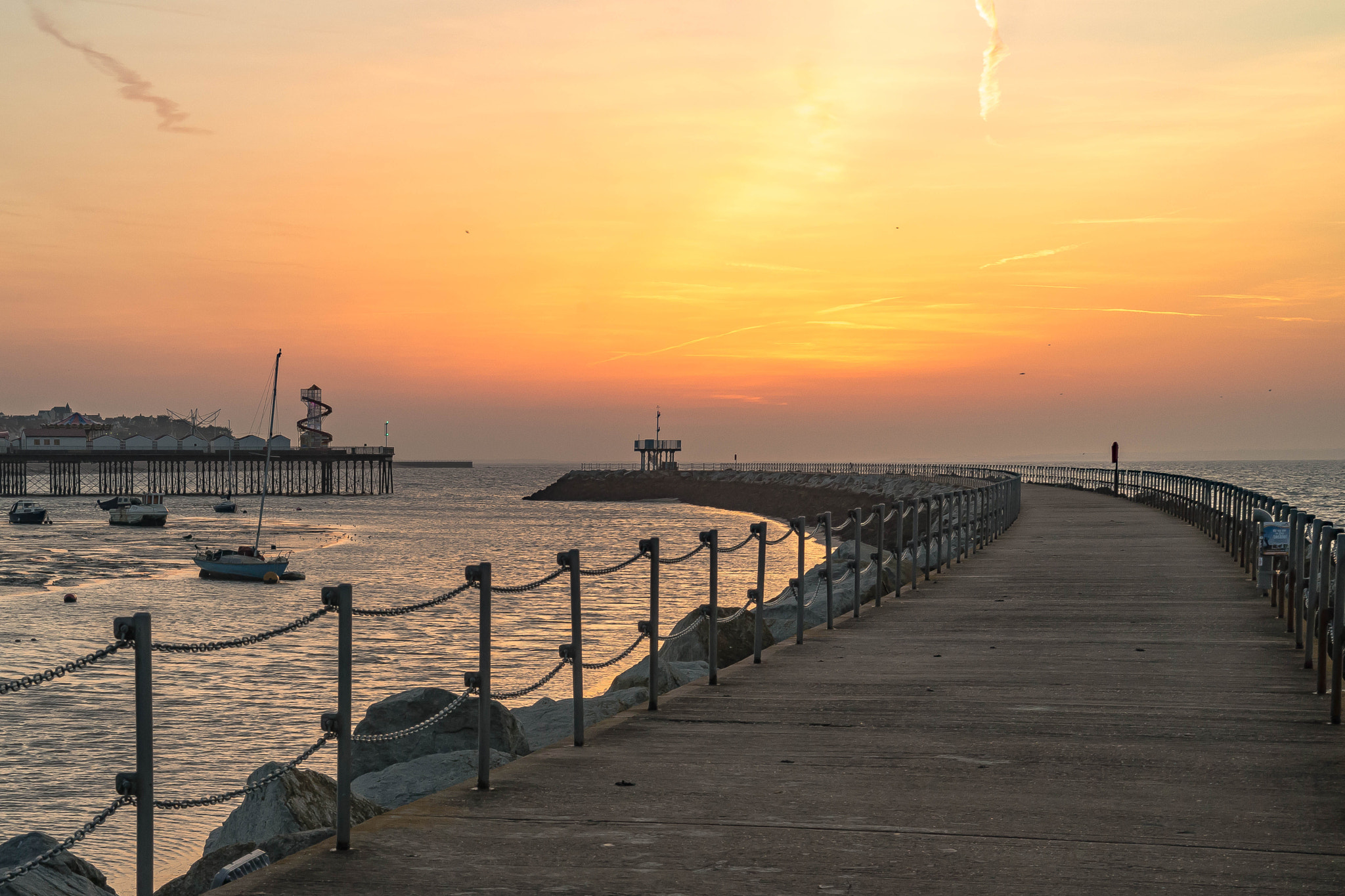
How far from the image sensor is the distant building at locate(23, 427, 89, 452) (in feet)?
500

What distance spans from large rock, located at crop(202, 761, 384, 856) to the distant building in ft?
523

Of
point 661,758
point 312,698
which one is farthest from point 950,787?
point 312,698

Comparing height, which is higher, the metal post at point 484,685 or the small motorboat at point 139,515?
the metal post at point 484,685

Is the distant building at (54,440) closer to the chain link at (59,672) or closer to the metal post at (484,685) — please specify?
the metal post at (484,685)

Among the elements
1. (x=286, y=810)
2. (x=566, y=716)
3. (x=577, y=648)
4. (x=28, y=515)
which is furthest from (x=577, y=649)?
(x=28, y=515)

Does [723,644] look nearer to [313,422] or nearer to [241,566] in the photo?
[241,566]

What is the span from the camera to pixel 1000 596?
50.0ft

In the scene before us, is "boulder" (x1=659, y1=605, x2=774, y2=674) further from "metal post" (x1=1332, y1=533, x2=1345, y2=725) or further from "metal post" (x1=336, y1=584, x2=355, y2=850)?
"metal post" (x1=336, y1=584, x2=355, y2=850)

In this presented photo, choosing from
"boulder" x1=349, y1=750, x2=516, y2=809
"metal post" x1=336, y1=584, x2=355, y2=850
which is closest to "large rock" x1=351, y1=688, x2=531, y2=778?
"boulder" x1=349, y1=750, x2=516, y2=809

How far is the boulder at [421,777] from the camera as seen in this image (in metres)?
8.34

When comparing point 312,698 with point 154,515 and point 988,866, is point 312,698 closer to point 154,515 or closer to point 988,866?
point 988,866

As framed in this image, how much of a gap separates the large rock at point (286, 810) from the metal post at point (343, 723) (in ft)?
8.76

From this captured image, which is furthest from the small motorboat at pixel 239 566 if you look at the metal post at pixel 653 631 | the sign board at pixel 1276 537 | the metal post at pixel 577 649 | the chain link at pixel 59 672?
the chain link at pixel 59 672

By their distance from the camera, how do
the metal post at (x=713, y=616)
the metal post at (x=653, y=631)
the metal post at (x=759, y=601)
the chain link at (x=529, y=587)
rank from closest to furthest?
1. the chain link at (x=529, y=587)
2. the metal post at (x=653, y=631)
3. the metal post at (x=713, y=616)
4. the metal post at (x=759, y=601)
